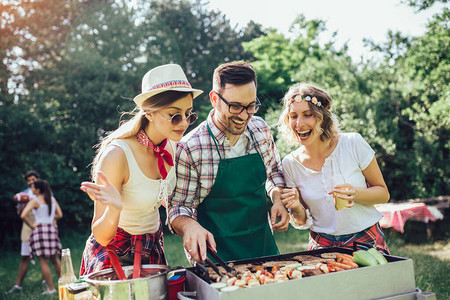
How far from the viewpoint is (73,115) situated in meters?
14.0

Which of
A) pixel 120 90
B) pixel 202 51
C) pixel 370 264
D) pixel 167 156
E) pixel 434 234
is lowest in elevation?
pixel 434 234

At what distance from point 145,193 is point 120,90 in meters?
13.0

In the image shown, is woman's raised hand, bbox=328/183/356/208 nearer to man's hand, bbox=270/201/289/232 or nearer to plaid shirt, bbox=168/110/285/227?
man's hand, bbox=270/201/289/232

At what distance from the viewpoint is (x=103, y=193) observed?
163 centimetres

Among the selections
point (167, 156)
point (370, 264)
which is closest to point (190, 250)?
point (167, 156)

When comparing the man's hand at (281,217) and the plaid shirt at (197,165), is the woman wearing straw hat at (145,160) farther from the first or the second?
the man's hand at (281,217)

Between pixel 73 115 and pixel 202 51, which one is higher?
pixel 202 51

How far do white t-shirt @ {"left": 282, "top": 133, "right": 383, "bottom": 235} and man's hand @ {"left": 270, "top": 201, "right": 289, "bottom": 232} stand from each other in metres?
0.28

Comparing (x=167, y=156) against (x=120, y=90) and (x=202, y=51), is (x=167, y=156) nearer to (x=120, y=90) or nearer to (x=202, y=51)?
(x=120, y=90)

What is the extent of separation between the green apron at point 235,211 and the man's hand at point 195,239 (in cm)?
38

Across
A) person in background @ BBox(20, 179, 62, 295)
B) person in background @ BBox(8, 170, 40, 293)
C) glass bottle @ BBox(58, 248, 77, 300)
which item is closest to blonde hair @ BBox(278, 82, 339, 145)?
glass bottle @ BBox(58, 248, 77, 300)

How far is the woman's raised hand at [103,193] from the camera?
1.62 meters

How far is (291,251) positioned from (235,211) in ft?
19.0

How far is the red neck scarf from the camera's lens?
2.19 meters
